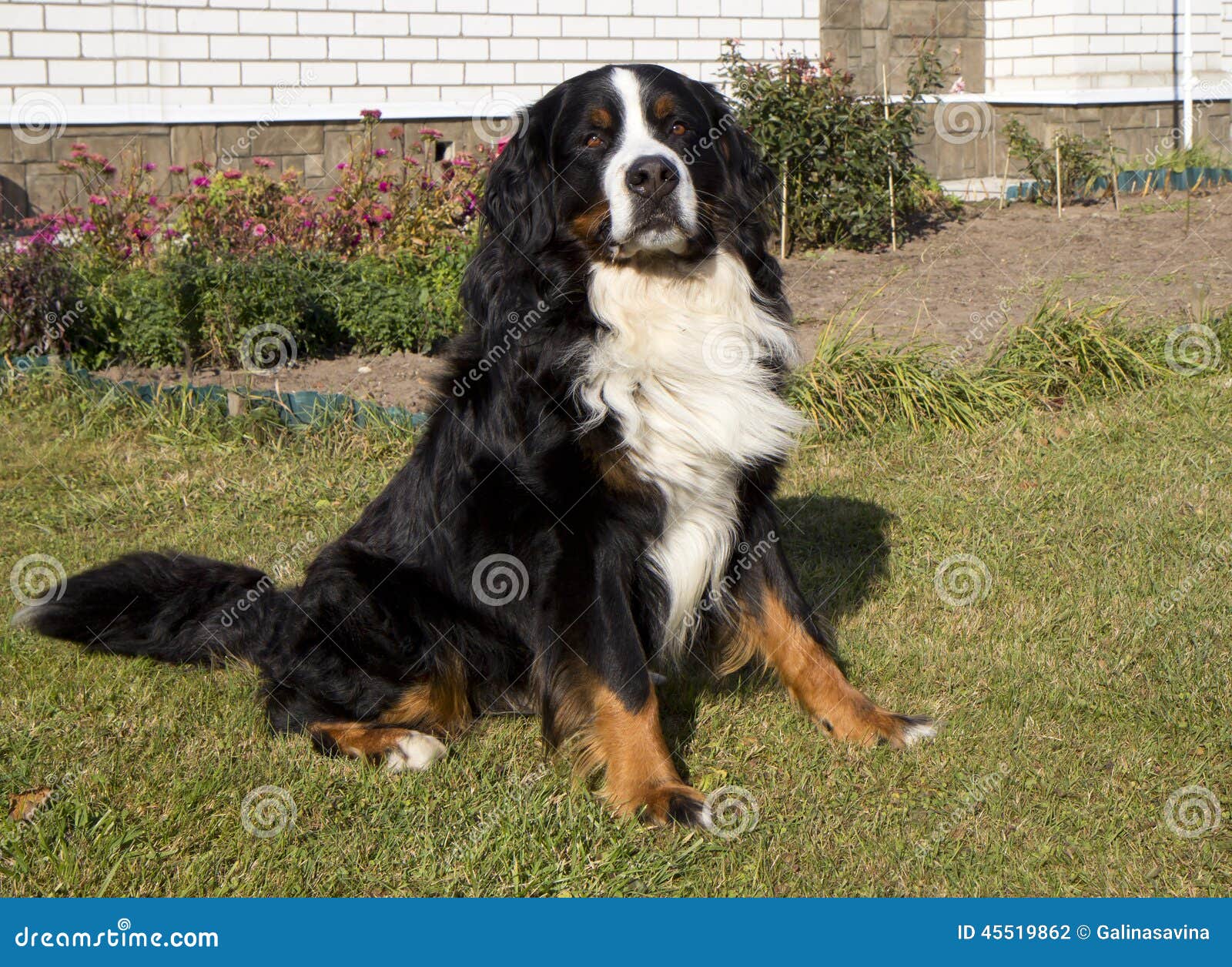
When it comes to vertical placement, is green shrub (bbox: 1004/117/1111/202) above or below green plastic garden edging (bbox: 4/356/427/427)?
above

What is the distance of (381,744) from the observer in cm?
337

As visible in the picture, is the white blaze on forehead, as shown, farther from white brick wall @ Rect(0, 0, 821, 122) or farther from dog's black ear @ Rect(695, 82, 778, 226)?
white brick wall @ Rect(0, 0, 821, 122)

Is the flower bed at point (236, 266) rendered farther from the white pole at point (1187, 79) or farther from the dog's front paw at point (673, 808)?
the white pole at point (1187, 79)

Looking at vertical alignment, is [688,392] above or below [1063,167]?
below

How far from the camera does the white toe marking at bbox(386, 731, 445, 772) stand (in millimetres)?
3334

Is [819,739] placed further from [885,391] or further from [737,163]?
[885,391]

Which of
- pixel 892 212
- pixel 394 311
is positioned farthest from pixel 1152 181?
pixel 394 311

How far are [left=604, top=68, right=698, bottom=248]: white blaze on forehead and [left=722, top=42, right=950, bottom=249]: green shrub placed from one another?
250 inches

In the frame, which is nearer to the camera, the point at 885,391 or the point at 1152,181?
the point at 885,391

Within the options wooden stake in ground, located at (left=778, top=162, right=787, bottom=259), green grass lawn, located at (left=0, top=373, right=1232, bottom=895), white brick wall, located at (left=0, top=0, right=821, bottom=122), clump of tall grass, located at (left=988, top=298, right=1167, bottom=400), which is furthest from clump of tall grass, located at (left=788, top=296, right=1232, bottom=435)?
white brick wall, located at (left=0, top=0, right=821, bottom=122)

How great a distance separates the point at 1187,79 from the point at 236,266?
11879mm

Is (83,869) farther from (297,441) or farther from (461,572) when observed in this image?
(297,441)

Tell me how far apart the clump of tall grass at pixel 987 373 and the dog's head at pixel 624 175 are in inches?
99.0

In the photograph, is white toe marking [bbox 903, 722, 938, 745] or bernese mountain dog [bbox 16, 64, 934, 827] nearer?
bernese mountain dog [bbox 16, 64, 934, 827]
